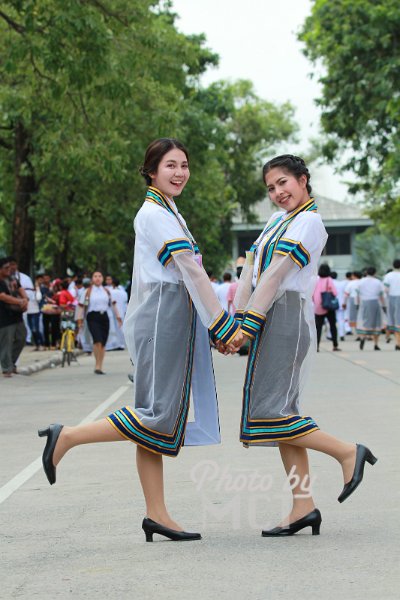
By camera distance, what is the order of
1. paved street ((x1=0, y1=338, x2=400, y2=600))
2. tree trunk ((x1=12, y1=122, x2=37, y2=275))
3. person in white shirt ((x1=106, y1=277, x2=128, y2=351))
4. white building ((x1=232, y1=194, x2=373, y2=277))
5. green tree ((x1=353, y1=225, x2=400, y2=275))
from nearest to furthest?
paved street ((x1=0, y1=338, x2=400, y2=600)) < person in white shirt ((x1=106, y1=277, x2=128, y2=351)) < tree trunk ((x1=12, y1=122, x2=37, y2=275)) < green tree ((x1=353, y1=225, x2=400, y2=275)) < white building ((x1=232, y1=194, x2=373, y2=277))

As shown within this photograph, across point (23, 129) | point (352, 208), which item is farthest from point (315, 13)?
point (352, 208)

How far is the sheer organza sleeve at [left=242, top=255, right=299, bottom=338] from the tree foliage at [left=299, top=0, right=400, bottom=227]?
26.6m

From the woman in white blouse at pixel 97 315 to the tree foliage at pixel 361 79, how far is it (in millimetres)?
13382

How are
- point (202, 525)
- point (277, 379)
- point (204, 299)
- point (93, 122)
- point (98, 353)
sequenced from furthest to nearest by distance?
point (93, 122) < point (98, 353) < point (202, 525) < point (277, 379) < point (204, 299)

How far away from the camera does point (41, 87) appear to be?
22.2 metres

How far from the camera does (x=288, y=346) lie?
617 centimetres

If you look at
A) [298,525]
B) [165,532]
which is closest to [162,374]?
[165,532]

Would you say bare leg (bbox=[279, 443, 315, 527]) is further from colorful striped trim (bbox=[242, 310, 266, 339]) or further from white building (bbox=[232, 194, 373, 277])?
white building (bbox=[232, 194, 373, 277])

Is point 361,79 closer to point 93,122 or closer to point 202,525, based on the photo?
point 93,122

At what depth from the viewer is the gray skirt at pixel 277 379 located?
608 centimetres

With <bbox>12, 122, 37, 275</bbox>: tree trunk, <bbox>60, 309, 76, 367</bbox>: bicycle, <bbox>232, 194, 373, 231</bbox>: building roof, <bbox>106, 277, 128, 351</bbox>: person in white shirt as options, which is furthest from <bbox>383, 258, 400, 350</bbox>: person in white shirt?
<bbox>232, 194, 373, 231</bbox>: building roof

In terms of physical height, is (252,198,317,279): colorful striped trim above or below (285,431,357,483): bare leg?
above

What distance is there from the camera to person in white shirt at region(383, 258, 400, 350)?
87.5ft

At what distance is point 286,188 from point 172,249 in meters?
0.70
